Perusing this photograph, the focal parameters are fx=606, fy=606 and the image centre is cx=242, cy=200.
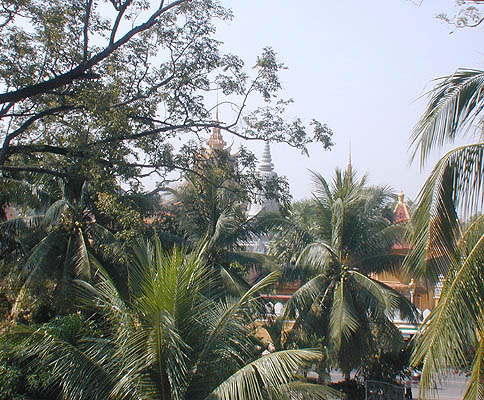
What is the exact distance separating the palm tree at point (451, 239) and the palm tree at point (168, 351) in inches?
60.2

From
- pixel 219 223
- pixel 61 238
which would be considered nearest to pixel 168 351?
pixel 61 238

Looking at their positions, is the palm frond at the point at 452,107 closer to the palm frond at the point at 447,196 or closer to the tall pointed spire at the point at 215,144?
the palm frond at the point at 447,196

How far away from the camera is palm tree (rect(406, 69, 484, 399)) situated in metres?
6.14

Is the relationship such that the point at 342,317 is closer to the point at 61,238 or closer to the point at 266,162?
the point at 61,238

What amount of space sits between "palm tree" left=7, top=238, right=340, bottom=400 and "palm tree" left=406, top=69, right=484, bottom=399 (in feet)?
5.02

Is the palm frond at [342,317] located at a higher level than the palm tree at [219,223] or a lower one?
lower

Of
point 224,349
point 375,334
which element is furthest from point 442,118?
point 375,334

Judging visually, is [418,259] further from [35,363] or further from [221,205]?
[221,205]

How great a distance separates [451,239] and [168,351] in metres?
3.62

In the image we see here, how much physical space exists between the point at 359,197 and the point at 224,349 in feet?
31.9

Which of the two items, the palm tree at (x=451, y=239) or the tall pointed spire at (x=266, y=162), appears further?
the tall pointed spire at (x=266, y=162)

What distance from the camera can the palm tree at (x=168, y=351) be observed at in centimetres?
→ 725

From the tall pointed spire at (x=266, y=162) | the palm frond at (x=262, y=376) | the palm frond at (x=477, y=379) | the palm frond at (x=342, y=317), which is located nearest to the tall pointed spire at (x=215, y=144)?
the palm frond at (x=342, y=317)

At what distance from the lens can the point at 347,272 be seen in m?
16.2
